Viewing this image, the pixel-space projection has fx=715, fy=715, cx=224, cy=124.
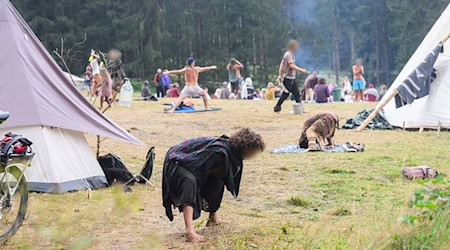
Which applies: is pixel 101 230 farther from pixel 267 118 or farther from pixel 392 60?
pixel 392 60

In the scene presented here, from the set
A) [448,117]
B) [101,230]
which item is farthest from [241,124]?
[101,230]

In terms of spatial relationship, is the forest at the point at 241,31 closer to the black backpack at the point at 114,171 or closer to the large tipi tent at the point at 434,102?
the large tipi tent at the point at 434,102

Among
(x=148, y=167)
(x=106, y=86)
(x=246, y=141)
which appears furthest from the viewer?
(x=106, y=86)

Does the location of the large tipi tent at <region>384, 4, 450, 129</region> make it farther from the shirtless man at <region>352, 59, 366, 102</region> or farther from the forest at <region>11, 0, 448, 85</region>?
the forest at <region>11, 0, 448, 85</region>

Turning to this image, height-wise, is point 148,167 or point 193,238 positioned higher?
point 148,167

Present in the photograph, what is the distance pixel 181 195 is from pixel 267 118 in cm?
1068

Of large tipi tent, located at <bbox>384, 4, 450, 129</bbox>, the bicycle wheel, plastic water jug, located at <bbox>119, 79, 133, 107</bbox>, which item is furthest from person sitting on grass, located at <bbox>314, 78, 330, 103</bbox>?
the bicycle wheel

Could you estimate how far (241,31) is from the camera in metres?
42.9

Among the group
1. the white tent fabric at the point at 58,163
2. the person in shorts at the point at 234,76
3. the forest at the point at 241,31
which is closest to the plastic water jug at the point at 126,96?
the person in shorts at the point at 234,76

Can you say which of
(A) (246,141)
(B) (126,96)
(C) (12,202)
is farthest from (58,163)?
(B) (126,96)

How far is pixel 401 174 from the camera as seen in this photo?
326 inches

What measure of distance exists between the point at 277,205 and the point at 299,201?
0.21 meters

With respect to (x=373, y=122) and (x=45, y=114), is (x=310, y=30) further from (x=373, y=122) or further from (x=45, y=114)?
(x=45, y=114)

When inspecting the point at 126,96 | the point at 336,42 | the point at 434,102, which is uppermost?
the point at 336,42
